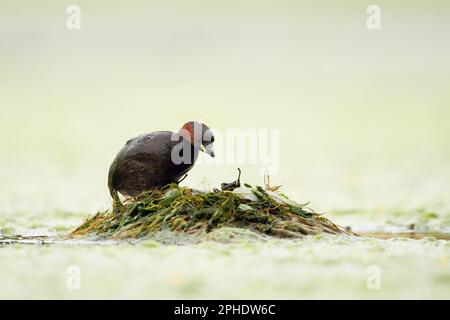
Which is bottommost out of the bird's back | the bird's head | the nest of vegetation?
the nest of vegetation

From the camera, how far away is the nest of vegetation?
10289mm

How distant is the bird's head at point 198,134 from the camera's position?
35.9ft

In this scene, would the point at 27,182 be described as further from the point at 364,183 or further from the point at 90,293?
the point at 90,293

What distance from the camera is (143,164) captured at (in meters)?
11.0

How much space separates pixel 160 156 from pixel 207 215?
3.47 feet

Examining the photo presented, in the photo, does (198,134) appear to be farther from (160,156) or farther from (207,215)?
(207,215)

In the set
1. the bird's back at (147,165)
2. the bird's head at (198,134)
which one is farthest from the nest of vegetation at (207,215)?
the bird's head at (198,134)

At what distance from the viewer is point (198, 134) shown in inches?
431

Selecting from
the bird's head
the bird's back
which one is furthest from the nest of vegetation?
the bird's head

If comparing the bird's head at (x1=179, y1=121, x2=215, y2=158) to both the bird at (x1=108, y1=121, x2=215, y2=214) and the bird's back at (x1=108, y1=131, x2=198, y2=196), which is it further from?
the bird's back at (x1=108, y1=131, x2=198, y2=196)

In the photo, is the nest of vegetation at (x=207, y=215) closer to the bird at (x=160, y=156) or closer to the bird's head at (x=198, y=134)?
the bird at (x=160, y=156)

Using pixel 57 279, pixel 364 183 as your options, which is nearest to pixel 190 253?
pixel 57 279

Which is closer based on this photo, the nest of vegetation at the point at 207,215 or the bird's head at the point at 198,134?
the nest of vegetation at the point at 207,215
